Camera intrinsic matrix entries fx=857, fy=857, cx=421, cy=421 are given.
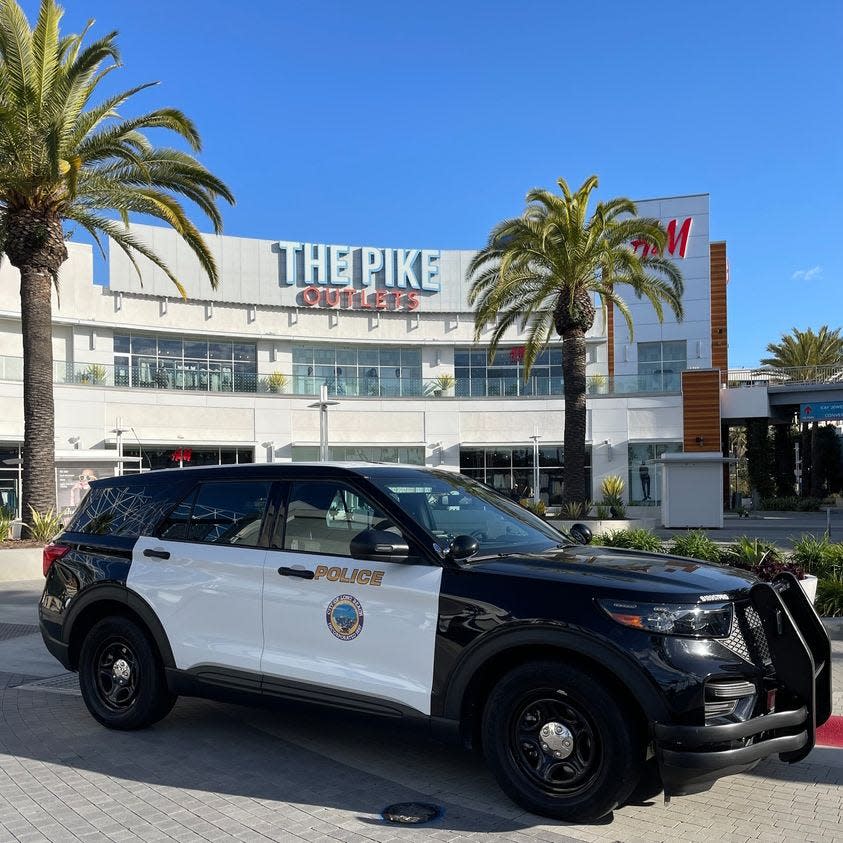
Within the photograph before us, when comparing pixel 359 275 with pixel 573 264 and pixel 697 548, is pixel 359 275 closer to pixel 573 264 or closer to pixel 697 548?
pixel 573 264

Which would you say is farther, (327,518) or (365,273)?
(365,273)

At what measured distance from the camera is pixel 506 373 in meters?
43.1

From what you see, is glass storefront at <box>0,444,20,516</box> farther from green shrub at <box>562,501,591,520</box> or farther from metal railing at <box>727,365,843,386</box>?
metal railing at <box>727,365,843,386</box>

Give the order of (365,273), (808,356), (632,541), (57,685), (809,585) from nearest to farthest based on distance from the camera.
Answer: (57,685)
(809,585)
(632,541)
(365,273)
(808,356)

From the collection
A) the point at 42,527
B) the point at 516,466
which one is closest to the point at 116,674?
the point at 42,527

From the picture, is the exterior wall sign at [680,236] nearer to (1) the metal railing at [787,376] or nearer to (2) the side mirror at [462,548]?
(1) the metal railing at [787,376]

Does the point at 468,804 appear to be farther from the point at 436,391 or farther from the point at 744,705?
the point at 436,391

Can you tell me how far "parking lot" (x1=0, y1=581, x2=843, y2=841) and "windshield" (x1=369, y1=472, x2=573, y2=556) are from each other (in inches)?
45.1

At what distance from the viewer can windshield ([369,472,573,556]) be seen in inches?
197

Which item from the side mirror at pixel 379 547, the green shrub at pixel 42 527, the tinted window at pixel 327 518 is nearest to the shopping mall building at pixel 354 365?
the green shrub at pixel 42 527

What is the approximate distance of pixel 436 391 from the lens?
4019 cm

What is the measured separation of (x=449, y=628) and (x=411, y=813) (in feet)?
3.11

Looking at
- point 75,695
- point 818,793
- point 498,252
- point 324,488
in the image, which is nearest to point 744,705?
point 818,793

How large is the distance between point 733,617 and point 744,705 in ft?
1.32
